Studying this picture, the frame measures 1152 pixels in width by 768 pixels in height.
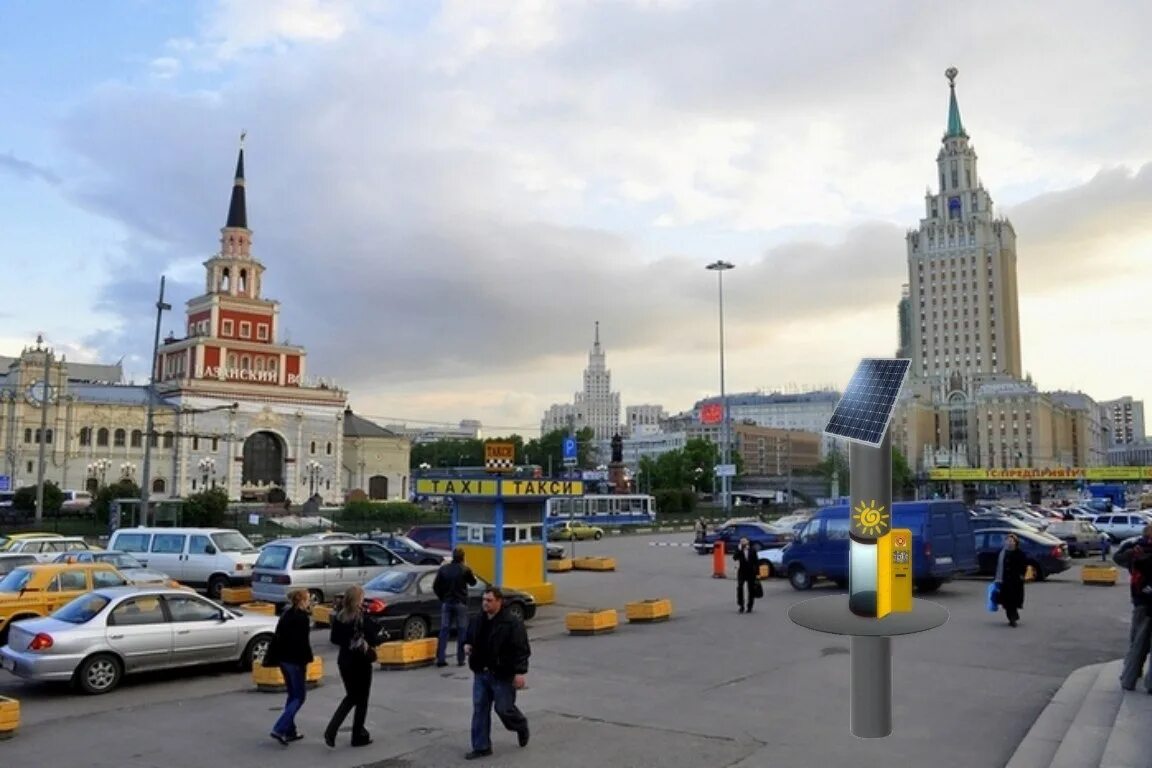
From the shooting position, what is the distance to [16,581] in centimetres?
1612

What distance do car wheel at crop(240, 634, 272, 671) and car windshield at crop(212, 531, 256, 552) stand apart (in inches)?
432

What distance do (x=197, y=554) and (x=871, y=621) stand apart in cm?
2366

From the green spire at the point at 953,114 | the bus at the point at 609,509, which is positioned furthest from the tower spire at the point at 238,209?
the green spire at the point at 953,114

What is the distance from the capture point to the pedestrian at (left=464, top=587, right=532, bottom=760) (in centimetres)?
909

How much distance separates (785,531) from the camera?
38031 mm

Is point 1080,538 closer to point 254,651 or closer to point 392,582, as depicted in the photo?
point 392,582

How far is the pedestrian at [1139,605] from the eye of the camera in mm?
10047

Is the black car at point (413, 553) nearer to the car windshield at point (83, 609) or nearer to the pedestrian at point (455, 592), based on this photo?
the pedestrian at point (455, 592)

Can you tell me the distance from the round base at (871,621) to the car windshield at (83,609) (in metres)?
11.6

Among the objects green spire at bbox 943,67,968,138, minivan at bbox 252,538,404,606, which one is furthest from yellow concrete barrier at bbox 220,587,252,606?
green spire at bbox 943,67,968,138

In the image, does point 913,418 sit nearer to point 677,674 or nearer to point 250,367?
point 250,367

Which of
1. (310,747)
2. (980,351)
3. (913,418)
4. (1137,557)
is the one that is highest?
(980,351)

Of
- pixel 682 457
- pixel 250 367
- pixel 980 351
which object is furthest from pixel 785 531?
pixel 980 351

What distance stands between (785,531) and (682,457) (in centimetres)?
9582
